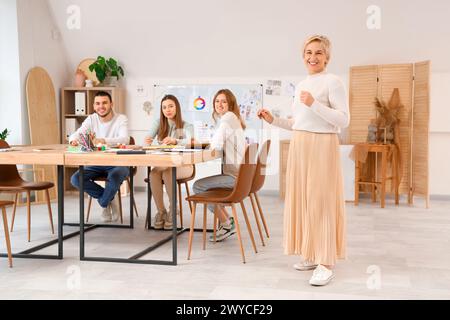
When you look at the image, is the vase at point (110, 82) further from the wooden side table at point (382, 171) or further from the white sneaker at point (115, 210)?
the wooden side table at point (382, 171)

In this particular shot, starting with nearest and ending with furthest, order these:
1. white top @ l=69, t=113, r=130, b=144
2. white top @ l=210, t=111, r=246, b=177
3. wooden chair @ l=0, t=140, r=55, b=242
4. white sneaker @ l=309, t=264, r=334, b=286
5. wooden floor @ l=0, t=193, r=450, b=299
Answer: wooden floor @ l=0, t=193, r=450, b=299 < white sneaker @ l=309, t=264, r=334, b=286 < white top @ l=210, t=111, r=246, b=177 < wooden chair @ l=0, t=140, r=55, b=242 < white top @ l=69, t=113, r=130, b=144

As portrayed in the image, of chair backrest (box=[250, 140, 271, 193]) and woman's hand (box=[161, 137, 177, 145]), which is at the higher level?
woman's hand (box=[161, 137, 177, 145])

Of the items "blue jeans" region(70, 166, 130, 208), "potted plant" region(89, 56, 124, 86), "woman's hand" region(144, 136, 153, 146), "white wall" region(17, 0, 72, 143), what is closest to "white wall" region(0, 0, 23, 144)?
"white wall" region(17, 0, 72, 143)

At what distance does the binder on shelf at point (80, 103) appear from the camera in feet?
22.1

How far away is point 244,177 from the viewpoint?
3523mm

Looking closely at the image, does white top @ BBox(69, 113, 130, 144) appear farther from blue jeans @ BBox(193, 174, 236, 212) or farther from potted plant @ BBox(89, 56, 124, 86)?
potted plant @ BBox(89, 56, 124, 86)

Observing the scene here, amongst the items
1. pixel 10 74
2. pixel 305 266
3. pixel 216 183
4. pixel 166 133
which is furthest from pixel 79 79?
pixel 305 266

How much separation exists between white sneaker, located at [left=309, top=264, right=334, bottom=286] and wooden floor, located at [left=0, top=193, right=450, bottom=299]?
0.04 m

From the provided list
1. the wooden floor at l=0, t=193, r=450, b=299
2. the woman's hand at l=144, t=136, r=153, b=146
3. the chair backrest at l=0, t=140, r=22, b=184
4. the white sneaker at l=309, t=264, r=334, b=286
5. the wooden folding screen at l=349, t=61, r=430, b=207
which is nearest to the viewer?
the wooden floor at l=0, t=193, r=450, b=299

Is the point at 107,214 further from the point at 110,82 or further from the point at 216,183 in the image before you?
the point at 110,82

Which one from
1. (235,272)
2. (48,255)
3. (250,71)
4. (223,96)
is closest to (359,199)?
(250,71)

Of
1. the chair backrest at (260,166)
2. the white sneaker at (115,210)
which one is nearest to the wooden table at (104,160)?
the chair backrest at (260,166)

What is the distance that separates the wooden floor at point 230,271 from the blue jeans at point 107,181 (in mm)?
298

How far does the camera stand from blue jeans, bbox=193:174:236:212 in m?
3.92
